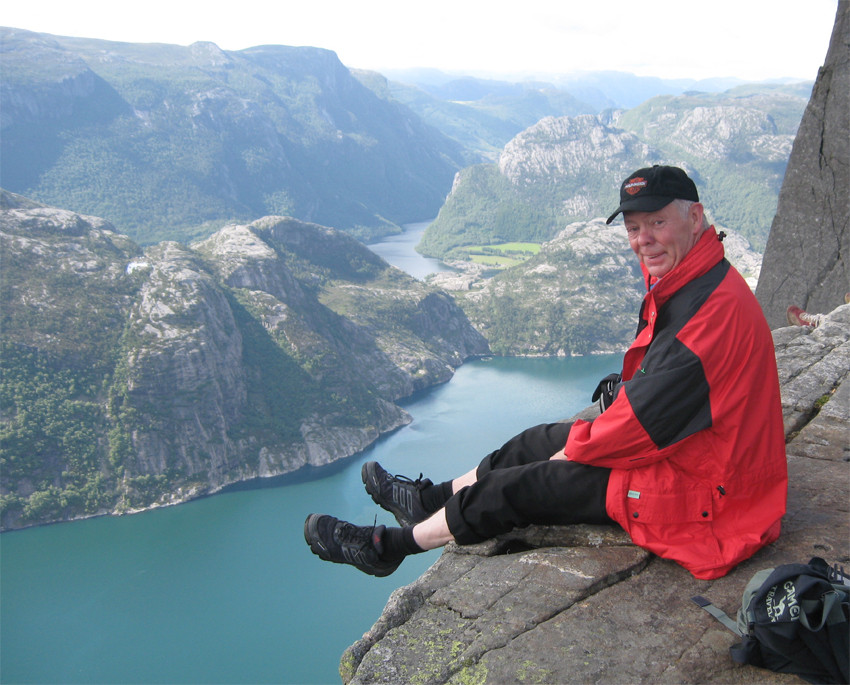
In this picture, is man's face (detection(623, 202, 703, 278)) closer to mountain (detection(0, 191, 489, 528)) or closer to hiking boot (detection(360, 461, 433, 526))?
hiking boot (detection(360, 461, 433, 526))

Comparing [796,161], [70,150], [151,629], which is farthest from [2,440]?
[70,150]

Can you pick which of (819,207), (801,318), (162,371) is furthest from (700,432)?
(162,371)

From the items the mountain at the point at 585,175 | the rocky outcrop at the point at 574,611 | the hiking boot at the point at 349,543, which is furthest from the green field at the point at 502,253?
the rocky outcrop at the point at 574,611

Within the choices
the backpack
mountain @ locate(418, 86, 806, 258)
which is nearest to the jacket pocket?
the backpack

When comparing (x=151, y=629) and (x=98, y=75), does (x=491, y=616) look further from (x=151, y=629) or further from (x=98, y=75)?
(x=98, y=75)

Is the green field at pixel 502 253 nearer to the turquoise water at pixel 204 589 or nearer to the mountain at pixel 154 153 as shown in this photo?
the mountain at pixel 154 153
